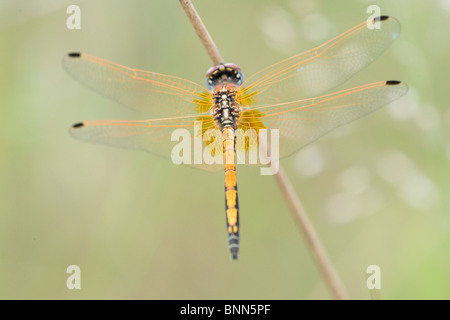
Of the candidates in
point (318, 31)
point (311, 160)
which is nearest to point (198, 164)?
point (311, 160)

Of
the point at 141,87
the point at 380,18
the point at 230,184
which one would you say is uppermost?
the point at 380,18

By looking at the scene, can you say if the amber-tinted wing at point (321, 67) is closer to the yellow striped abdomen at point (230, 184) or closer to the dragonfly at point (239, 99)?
the dragonfly at point (239, 99)

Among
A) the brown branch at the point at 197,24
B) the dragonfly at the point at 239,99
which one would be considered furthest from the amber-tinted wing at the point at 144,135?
the brown branch at the point at 197,24

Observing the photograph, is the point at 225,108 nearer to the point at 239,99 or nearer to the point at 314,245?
the point at 239,99

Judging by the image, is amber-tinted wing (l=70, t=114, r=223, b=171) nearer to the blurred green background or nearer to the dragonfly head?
the dragonfly head

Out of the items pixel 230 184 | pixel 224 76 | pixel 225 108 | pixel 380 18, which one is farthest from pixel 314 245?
pixel 380 18

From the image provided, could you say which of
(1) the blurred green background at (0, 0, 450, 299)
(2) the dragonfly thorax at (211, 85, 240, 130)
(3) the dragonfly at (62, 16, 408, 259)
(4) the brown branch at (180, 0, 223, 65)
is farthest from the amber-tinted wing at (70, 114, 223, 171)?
(1) the blurred green background at (0, 0, 450, 299)
